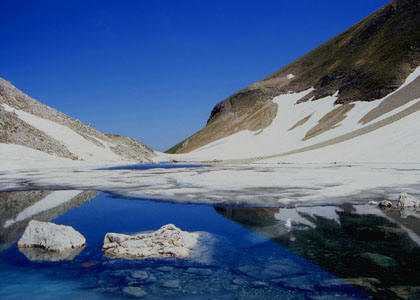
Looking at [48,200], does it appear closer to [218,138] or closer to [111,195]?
[111,195]

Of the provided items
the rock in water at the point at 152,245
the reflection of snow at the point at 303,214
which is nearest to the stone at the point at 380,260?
the reflection of snow at the point at 303,214

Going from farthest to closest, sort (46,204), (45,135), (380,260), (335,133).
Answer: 1. (335,133)
2. (45,135)
3. (46,204)
4. (380,260)

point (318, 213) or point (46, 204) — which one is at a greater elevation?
point (46, 204)

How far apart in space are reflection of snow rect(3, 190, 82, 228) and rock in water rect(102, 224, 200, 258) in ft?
24.1

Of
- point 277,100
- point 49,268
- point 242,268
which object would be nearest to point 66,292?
point 49,268

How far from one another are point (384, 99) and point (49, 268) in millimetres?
79860

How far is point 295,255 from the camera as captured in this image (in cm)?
1477

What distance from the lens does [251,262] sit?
14164 millimetres

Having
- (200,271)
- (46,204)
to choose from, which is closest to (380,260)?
(200,271)

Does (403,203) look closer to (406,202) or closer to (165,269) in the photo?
(406,202)

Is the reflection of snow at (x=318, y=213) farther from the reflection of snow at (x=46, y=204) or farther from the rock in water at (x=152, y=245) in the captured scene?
the reflection of snow at (x=46, y=204)

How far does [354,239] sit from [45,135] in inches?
2740

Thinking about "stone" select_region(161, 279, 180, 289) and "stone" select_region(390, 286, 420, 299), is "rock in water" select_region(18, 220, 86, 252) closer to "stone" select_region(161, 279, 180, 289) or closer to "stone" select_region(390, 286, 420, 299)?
"stone" select_region(161, 279, 180, 289)

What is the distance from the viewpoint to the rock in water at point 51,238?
1633cm
